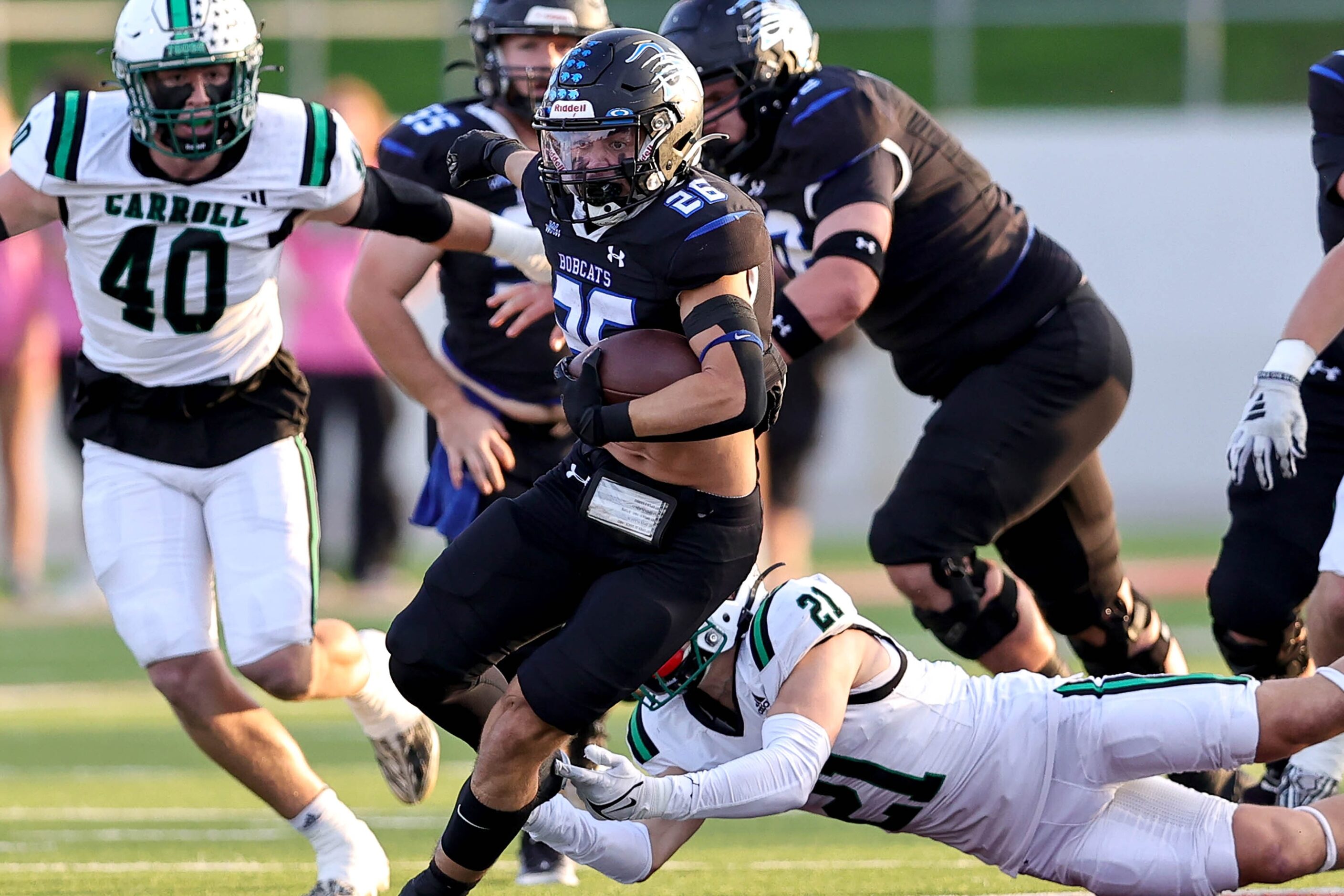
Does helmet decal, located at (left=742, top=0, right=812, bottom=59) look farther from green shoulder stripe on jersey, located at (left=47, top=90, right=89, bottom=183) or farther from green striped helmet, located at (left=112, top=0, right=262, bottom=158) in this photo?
green shoulder stripe on jersey, located at (left=47, top=90, right=89, bottom=183)

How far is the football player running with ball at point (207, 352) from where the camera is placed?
414 cm

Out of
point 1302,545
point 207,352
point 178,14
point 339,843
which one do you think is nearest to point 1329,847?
point 1302,545

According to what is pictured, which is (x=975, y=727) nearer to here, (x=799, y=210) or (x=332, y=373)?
(x=799, y=210)

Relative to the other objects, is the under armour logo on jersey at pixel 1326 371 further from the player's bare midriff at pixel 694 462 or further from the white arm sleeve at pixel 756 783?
the white arm sleeve at pixel 756 783

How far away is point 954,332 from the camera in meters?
4.86

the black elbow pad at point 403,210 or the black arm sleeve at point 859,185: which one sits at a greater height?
the black elbow pad at point 403,210

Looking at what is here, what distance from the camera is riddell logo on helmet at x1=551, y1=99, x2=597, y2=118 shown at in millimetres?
3566

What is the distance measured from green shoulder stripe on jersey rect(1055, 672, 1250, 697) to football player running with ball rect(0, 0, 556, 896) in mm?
1517

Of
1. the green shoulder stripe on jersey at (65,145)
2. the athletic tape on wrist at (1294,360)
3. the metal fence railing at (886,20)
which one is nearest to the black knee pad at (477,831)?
the green shoulder stripe on jersey at (65,145)

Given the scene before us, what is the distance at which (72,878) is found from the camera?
4.41 metres

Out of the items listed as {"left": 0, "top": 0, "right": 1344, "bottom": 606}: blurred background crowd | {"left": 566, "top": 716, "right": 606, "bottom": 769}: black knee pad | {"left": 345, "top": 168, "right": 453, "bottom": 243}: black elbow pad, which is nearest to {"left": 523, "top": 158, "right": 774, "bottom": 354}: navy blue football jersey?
{"left": 345, "top": 168, "right": 453, "bottom": 243}: black elbow pad

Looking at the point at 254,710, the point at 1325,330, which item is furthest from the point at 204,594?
the point at 1325,330

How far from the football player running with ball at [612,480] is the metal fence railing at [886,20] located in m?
10.3

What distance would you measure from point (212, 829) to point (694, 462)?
2281 mm
